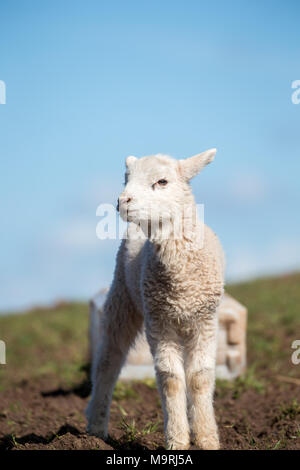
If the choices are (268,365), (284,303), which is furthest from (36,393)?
(284,303)

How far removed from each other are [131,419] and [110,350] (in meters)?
0.90

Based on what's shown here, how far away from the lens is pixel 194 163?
466 centimetres

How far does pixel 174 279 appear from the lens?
460 centimetres

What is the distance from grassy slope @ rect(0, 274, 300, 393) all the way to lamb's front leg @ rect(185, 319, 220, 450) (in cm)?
278

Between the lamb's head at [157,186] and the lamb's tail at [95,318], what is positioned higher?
the lamb's head at [157,186]

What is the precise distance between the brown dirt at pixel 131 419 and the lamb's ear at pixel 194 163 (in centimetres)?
230

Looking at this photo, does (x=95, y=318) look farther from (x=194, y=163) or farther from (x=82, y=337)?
(x=194, y=163)

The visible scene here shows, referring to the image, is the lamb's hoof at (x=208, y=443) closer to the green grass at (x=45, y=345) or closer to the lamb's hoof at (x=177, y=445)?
the lamb's hoof at (x=177, y=445)

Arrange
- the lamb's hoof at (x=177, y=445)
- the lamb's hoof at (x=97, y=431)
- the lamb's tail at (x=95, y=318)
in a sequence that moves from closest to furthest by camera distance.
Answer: the lamb's hoof at (x=177, y=445), the lamb's hoof at (x=97, y=431), the lamb's tail at (x=95, y=318)

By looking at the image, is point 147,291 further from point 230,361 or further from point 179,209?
point 230,361

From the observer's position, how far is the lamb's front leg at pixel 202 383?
4695mm

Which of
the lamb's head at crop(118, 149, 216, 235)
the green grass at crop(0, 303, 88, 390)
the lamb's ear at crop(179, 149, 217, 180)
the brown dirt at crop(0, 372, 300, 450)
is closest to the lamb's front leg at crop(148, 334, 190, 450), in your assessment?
the brown dirt at crop(0, 372, 300, 450)

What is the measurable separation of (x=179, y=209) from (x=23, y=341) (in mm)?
8437

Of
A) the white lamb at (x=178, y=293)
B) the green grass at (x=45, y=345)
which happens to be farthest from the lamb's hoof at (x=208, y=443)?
the green grass at (x=45, y=345)
